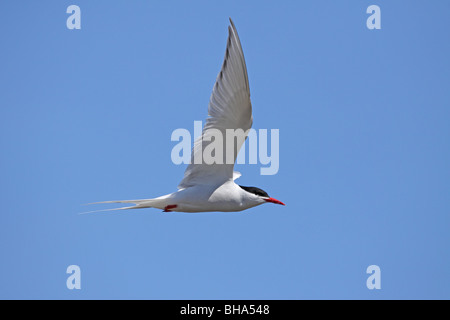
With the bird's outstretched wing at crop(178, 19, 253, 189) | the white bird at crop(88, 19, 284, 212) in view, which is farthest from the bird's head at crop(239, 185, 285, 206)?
the bird's outstretched wing at crop(178, 19, 253, 189)

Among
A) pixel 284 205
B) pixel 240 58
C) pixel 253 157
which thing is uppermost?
pixel 240 58

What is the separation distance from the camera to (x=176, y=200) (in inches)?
299

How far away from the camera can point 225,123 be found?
7.09 metres

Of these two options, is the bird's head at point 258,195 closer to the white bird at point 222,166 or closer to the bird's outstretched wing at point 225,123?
the white bird at point 222,166

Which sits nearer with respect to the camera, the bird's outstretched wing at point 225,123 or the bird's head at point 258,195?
the bird's outstretched wing at point 225,123

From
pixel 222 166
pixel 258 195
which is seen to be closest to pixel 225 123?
pixel 222 166

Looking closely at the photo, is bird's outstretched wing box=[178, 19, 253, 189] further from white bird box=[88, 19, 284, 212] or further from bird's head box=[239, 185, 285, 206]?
bird's head box=[239, 185, 285, 206]

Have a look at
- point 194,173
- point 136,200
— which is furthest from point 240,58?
point 136,200

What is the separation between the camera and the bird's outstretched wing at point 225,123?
260 inches

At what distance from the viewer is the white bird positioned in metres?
6.69

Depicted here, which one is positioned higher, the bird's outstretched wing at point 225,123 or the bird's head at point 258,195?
the bird's outstretched wing at point 225,123

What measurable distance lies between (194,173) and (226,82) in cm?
157

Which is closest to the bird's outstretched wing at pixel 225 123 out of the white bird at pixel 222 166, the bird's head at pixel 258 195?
the white bird at pixel 222 166
